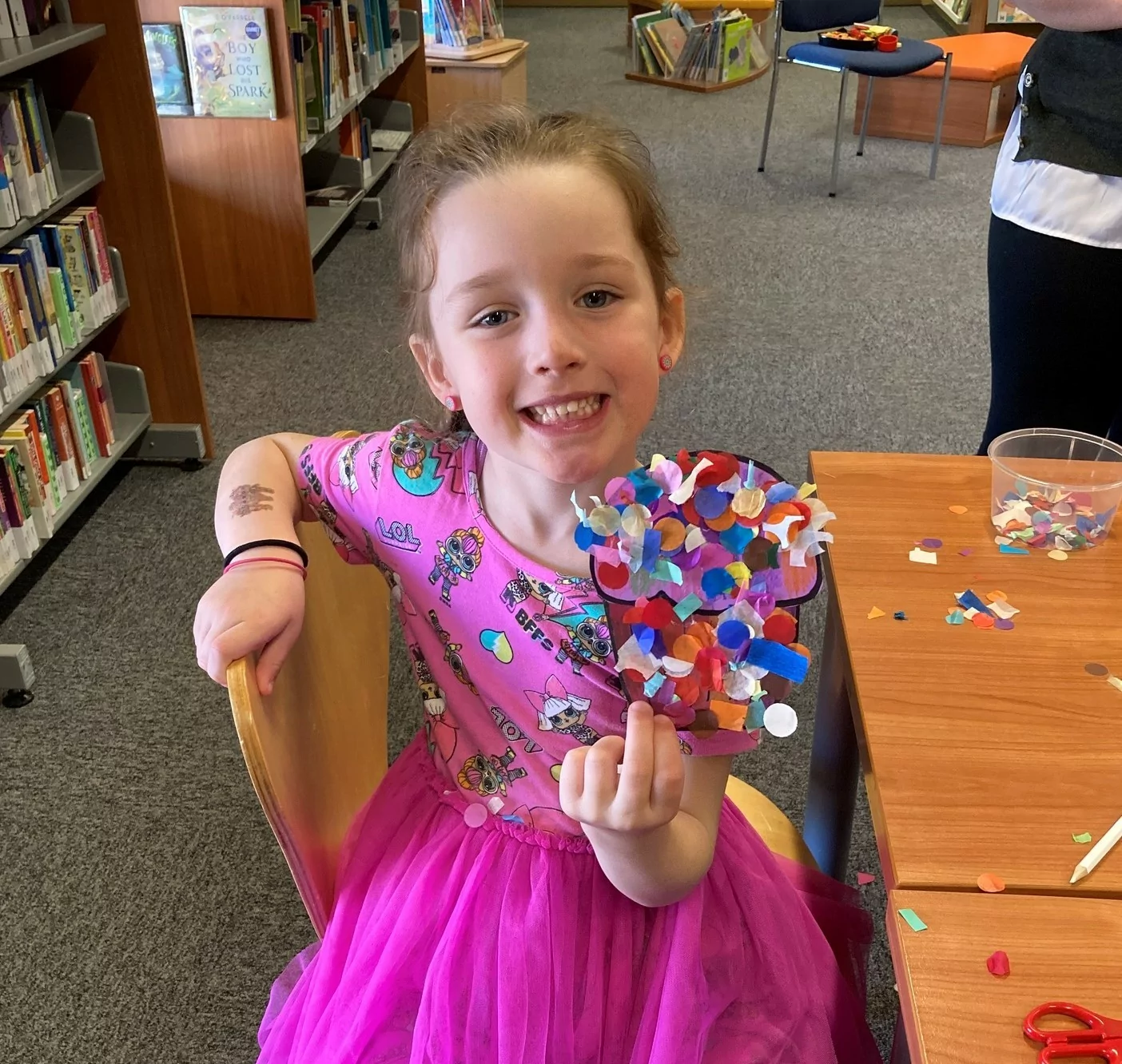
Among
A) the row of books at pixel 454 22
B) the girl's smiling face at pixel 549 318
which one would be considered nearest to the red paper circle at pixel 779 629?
the girl's smiling face at pixel 549 318

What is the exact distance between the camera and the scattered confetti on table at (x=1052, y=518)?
1.04m

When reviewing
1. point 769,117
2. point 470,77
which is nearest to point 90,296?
point 470,77

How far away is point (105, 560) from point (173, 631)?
0.33m

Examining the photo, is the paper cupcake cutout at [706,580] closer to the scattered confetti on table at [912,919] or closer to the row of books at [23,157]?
the scattered confetti on table at [912,919]

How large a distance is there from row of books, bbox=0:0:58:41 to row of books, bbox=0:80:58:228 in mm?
91

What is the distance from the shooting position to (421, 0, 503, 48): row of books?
15.7 feet

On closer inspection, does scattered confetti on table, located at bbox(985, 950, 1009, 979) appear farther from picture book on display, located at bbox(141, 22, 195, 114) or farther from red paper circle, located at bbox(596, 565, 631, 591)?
picture book on display, located at bbox(141, 22, 195, 114)

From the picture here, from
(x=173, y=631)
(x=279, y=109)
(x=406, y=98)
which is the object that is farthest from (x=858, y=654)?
(x=406, y=98)

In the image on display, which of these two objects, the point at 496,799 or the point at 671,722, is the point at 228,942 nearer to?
the point at 496,799

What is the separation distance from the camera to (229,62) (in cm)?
304

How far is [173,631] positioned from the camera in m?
2.12

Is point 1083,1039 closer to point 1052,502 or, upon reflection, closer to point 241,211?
point 1052,502

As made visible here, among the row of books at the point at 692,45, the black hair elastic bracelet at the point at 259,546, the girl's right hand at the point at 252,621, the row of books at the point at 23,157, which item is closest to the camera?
the girl's right hand at the point at 252,621

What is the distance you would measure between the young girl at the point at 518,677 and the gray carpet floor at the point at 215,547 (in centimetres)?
52
